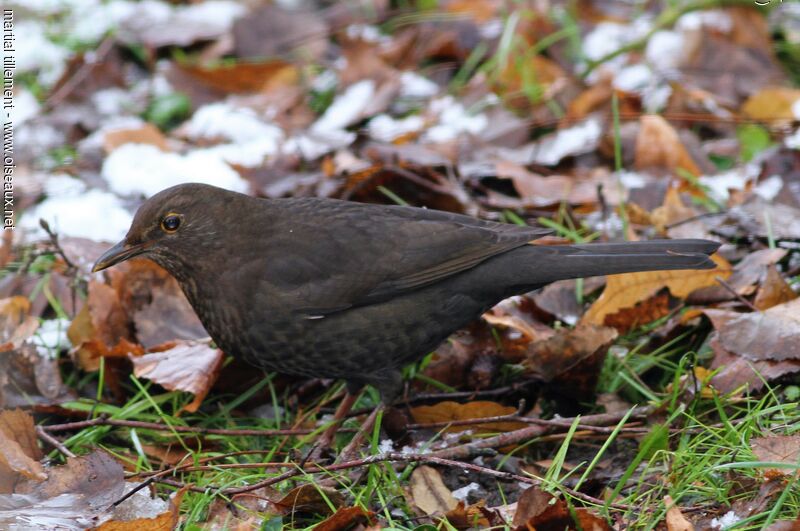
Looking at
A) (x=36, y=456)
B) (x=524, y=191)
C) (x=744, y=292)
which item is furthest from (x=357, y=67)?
(x=36, y=456)

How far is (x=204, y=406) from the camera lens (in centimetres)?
381

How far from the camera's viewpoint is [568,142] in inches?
207

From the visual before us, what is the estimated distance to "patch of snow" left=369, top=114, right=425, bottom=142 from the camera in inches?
219

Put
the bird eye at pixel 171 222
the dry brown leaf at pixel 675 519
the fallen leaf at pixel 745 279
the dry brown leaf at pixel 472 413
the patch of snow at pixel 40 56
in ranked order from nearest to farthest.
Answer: the dry brown leaf at pixel 675 519, the dry brown leaf at pixel 472 413, the bird eye at pixel 171 222, the fallen leaf at pixel 745 279, the patch of snow at pixel 40 56

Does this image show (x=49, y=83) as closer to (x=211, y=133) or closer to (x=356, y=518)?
(x=211, y=133)

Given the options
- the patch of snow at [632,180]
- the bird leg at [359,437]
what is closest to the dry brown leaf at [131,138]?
the patch of snow at [632,180]

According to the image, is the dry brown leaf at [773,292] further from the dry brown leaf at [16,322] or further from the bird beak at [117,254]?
the dry brown leaf at [16,322]

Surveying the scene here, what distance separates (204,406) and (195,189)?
0.81m

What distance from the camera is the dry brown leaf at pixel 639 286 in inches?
151

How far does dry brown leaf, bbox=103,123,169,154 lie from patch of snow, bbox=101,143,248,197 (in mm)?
111

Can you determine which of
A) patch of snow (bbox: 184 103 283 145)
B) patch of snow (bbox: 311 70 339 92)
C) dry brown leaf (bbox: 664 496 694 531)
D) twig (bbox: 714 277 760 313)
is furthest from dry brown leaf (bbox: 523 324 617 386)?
patch of snow (bbox: 311 70 339 92)

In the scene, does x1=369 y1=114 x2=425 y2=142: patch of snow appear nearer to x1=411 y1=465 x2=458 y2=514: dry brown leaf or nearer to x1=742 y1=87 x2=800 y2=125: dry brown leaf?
x1=742 y1=87 x2=800 y2=125: dry brown leaf

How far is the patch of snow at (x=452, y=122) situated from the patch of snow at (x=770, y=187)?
5.02 feet

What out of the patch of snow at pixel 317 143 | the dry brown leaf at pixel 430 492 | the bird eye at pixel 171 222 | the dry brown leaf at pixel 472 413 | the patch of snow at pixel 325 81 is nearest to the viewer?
the dry brown leaf at pixel 430 492
